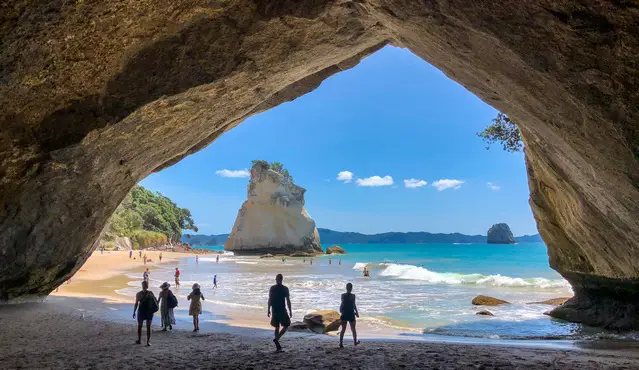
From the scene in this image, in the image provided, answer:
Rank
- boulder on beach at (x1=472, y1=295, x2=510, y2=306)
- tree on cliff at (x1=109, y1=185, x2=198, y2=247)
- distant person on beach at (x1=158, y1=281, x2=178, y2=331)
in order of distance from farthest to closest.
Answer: tree on cliff at (x1=109, y1=185, x2=198, y2=247), boulder on beach at (x1=472, y1=295, x2=510, y2=306), distant person on beach at (x1=158, y1=281, x2=178, y2=331)

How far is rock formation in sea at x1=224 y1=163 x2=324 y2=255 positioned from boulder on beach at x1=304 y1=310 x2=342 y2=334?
6150 cm

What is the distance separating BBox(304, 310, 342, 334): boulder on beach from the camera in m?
11.7

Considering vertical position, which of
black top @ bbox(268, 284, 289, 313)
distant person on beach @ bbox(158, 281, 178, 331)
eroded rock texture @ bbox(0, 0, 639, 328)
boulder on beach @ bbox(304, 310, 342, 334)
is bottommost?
boulder on beach @ bbox(304, 310, 342, 334)

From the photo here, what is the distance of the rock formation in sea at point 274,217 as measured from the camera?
73.8 meters

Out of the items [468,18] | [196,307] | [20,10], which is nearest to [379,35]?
[468,18]

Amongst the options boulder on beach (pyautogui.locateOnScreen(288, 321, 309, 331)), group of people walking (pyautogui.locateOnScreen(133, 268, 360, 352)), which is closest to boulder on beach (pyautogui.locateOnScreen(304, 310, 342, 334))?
boulder on beach (pyautogui.locateOnScreen(288, 321, 309, 331))

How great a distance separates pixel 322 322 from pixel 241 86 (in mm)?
7028

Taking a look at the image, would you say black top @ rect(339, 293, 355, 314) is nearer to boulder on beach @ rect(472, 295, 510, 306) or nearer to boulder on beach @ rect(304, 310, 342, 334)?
boulder on beach @ rect(304, 310, 342, 334)

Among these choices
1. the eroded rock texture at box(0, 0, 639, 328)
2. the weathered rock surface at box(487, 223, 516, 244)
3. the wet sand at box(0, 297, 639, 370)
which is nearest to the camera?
the eroded rock texture at box(0, 0, 639, 328)

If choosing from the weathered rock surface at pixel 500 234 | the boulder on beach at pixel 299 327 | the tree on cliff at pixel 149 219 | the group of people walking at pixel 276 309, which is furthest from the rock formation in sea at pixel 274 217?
the weathered rock surface at pixel 500 234

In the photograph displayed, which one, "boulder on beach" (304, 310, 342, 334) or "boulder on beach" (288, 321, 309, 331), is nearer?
"boulder on beach" (304, 310, 342, 334)

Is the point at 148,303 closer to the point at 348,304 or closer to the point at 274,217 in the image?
the point at 348,304

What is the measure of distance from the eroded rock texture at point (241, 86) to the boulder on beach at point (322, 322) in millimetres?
6113

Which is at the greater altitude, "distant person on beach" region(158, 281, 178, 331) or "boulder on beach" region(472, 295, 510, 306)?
"distant person on beach" region(158, 281, 178, 331)
